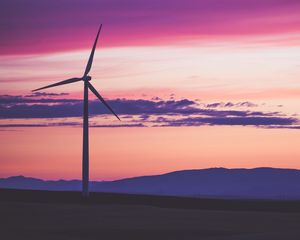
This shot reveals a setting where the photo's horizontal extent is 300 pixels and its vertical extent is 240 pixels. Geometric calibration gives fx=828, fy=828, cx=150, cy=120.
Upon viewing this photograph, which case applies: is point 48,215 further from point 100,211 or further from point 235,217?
point 235,217

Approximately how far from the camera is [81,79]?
108000mm

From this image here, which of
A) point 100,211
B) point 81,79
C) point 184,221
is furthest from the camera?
point 81,79

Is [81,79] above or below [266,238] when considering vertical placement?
above

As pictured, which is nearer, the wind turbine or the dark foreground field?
the dark foreground field

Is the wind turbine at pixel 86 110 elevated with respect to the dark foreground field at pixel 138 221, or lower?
elevated

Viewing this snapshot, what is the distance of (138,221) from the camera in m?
77.8

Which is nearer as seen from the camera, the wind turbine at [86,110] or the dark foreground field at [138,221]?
the dark foreground field at [138,221]

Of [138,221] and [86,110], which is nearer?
[138,221]

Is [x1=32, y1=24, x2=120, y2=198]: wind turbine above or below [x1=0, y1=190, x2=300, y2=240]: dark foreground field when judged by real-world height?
above

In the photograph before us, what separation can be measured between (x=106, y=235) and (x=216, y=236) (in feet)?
27.8

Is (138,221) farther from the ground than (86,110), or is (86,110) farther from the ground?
(86,110)

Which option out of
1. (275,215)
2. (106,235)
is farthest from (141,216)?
(106,235)

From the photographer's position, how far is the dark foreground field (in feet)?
211

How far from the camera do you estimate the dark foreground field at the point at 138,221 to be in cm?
6425
